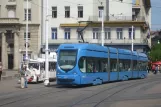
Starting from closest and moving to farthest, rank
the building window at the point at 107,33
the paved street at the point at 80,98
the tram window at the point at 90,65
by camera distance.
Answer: the paved street at the point at 80,98
the tram window at the point at 90,65
the building window at the point at 107,33

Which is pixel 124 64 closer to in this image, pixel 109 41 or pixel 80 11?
pixel 109 41

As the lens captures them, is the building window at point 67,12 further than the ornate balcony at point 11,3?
Yes

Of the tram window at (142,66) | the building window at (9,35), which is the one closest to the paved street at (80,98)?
the tram window at (142,66)

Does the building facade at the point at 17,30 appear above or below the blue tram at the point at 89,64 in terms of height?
above

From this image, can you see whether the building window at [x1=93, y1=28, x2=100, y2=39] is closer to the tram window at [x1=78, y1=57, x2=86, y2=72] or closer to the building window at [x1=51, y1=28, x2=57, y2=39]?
the building window at [x1=51, y1=28, x2=57, y2=39]

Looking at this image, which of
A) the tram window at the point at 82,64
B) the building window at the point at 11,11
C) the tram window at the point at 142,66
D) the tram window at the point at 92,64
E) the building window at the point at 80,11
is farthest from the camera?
the building window at the point at 80,11

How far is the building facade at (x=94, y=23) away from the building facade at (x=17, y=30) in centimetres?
202

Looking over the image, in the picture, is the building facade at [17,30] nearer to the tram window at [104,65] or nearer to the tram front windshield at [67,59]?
the tram window at [104,65]

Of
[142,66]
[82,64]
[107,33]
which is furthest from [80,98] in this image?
[107,33]

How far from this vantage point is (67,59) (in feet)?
96.6

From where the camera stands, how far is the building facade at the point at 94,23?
73625 mm

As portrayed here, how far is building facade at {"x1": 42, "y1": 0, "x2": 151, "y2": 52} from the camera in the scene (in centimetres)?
7362

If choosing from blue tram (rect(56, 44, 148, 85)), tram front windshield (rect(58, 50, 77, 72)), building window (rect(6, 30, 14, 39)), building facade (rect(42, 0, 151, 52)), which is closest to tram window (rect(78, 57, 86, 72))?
blue tram (rect(56, 44, 148, 85))

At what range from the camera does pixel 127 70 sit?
134 ft
